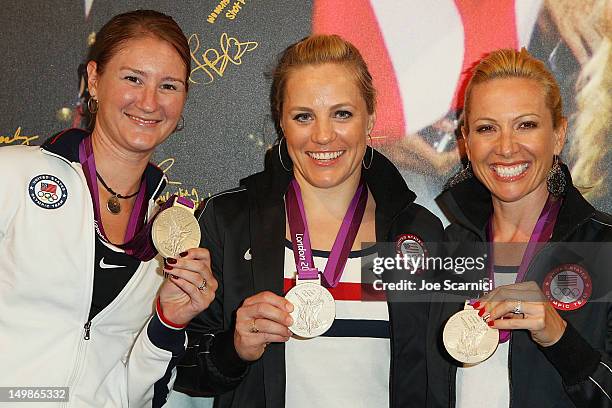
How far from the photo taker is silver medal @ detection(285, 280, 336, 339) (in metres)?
2.37

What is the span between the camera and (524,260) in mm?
2609

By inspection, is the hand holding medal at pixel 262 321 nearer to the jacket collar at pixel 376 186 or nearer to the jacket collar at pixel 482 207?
the jacket collar at pixel 376 186

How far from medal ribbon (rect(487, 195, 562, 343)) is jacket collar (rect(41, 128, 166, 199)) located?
120 centimetres

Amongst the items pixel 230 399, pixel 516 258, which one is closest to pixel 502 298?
pixel 516 258

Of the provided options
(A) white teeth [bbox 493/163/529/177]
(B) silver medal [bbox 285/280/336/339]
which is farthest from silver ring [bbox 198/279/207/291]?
(A) white teeth [bbox 493/163/529/177]

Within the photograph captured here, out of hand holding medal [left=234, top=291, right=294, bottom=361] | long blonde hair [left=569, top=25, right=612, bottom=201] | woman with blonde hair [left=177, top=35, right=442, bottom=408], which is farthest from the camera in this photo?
long blonde hair [left=569, top=25, right=612, bottom=201]

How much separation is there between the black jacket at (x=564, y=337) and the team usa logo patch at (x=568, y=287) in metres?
0.01

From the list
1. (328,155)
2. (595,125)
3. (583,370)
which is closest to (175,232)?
(328,155)

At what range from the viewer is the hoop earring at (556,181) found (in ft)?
8.82

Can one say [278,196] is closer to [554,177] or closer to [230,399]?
[230,399]
